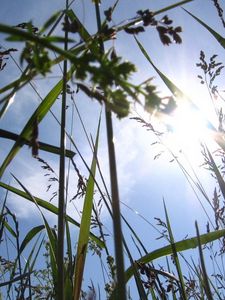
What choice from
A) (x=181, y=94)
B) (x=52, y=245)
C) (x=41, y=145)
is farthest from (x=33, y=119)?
(x=52, y=245)

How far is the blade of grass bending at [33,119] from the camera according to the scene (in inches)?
50.2

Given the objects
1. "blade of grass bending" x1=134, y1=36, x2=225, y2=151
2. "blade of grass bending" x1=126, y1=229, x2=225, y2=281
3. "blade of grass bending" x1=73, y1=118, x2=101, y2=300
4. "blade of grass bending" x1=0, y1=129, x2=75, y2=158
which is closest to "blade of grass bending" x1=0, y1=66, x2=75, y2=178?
"blade of grass bending" x1=0, y1=129, x2=75, y2=158

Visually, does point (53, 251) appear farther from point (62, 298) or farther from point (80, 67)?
point (80, 67)

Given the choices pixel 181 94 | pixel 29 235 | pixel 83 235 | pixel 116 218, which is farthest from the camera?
pixel 29 235

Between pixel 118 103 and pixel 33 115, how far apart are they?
93 cm

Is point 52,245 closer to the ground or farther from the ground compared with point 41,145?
closer to the ground

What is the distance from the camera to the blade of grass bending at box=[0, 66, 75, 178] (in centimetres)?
128

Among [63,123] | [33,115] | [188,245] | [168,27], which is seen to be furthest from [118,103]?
[188,245]

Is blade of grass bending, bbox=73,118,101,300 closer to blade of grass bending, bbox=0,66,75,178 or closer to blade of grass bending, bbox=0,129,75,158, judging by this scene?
blade of grass bending, bbox=0,129,75,158

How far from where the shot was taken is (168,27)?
2.88ft

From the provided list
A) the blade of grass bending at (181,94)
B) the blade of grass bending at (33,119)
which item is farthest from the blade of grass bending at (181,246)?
the blade of grass bending at (33,119)

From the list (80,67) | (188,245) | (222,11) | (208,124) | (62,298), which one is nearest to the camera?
(80,67)

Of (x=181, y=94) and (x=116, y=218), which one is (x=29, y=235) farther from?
(x=116, y=218)

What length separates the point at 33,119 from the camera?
4.48ft
